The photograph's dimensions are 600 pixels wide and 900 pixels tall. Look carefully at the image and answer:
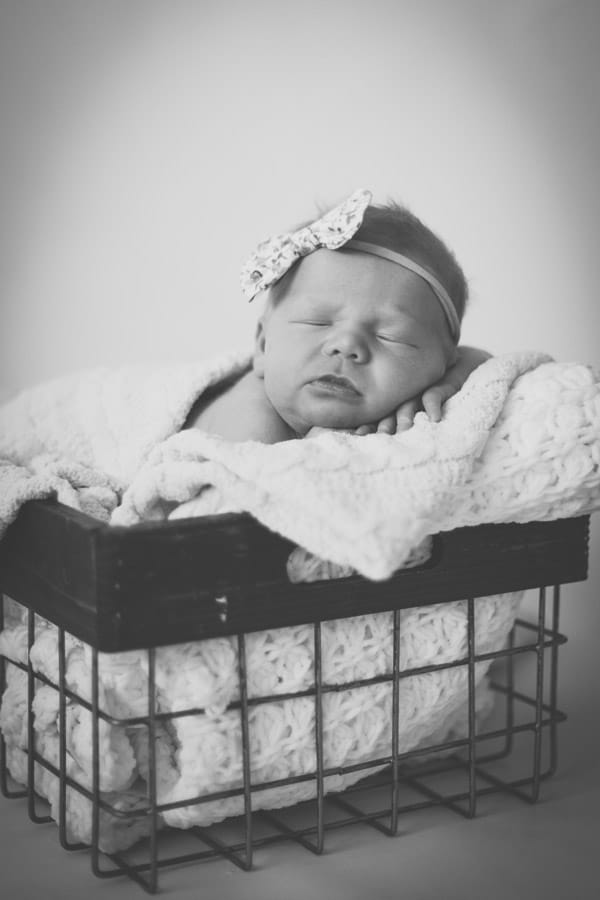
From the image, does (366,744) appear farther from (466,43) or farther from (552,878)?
(466,43)

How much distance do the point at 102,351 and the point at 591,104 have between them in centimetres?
89

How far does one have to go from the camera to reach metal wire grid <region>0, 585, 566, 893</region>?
35.7 inches

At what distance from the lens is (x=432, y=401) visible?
110 cm

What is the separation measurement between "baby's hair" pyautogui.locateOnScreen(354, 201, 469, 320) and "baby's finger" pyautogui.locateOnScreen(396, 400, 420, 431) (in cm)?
14

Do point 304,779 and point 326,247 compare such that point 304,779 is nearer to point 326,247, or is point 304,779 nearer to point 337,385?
point 337,385

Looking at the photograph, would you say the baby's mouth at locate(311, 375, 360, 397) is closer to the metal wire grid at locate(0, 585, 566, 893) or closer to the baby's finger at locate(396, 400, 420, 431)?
the baby's finger at locate(396, 400, 420, 431)

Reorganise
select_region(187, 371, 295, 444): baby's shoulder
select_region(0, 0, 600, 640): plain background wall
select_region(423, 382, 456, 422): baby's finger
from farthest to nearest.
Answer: select_region(0, 0, 600, 640): plain background wall → select_region(187, 371, 295, 444): baby's shoulder → select_region(423, 382, 456, 422): baby's finger

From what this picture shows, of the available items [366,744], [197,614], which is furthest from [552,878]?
[197,614]

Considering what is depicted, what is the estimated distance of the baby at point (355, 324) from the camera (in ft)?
3.68

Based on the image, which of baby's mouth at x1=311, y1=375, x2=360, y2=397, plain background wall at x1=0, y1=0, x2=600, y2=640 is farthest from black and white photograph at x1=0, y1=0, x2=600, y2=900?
plain background wall at x1=0, y1=0, x2=600, y2=640

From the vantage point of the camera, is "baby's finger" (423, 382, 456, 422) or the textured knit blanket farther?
"baby's finger" (423, 382, 456, 422)

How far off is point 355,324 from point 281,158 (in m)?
0.83

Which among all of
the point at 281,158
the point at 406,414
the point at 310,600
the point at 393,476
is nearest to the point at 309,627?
the point at 310,600

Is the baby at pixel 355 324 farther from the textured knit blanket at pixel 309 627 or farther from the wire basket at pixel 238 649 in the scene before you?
the wire basket at pixel 238 649
